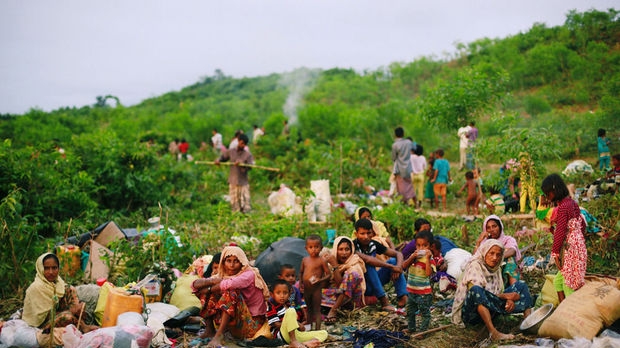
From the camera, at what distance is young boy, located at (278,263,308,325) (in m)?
4.70

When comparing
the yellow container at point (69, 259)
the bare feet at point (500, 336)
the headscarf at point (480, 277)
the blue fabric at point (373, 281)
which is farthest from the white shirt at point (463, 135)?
the yellow container at point (69, 259)

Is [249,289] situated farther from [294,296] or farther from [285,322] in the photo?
[294,296]

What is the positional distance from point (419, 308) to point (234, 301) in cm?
147

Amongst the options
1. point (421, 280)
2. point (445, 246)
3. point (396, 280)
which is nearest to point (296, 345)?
point (421, 280)

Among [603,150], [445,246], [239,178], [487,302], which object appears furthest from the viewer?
[603,150]

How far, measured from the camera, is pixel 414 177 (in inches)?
401

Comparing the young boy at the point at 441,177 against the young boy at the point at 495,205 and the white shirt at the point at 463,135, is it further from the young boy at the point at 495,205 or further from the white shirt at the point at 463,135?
the young boy at the point at 495,205

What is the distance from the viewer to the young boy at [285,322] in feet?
14.1

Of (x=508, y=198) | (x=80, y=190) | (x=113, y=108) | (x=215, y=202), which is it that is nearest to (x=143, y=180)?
(x=80, y=190)

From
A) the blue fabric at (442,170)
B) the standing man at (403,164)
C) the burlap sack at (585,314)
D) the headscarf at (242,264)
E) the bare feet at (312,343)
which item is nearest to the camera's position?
the burlap sack at (585,314)

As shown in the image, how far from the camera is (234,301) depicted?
4379 millimetres

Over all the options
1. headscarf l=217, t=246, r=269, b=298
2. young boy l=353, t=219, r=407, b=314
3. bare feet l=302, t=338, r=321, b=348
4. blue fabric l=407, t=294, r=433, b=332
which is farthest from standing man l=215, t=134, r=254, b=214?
blue fabric l=407, t=294, r=433, b=332

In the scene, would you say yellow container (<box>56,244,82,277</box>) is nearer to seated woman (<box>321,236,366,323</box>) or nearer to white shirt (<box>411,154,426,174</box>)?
seated woman (<box>321,236,366,323</box>)

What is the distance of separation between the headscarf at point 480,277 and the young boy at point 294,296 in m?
1.28
